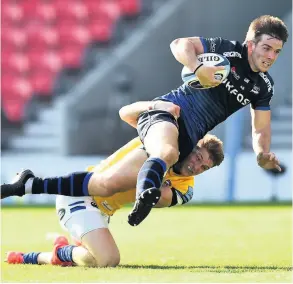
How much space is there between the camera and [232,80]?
716 cm

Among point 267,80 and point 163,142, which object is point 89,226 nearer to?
point 163,142

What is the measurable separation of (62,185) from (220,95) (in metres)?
1.40

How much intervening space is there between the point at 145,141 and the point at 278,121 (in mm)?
11418

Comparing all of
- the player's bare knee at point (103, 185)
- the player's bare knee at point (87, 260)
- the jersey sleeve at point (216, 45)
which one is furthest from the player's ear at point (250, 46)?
Result: the player's bare knee at point (87, 260)

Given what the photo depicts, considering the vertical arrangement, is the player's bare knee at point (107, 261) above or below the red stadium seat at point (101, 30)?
below

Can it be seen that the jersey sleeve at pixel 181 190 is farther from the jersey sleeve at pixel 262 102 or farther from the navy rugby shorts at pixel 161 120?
the jersey sleeve at pixel 262 102

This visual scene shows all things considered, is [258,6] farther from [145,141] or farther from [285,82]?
[145,141]

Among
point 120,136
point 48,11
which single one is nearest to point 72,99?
point 120,136

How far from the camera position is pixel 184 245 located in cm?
918

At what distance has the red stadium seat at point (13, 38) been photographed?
19812mm

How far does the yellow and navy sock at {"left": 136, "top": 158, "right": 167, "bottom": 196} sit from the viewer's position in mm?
6100

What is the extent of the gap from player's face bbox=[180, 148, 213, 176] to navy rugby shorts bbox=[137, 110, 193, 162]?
6 centimetres

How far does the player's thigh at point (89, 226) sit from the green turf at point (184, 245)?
171 millimetres

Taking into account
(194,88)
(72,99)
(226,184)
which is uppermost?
(194,88)
